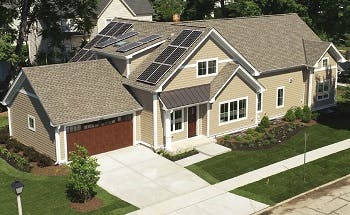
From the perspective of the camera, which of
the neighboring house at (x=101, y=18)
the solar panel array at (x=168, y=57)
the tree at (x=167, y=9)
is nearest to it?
the solar panel array at (x=168, y=57)

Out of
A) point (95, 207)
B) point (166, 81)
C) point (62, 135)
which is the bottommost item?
point (95, 207)

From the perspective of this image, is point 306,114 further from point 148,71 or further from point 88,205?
point 88,205

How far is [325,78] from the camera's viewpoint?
134 ft

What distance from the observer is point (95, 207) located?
24.1 metres

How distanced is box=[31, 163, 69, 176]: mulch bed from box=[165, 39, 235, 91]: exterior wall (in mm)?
7977

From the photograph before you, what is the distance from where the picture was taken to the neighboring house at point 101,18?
57.1 meters

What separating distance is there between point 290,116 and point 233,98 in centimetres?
621

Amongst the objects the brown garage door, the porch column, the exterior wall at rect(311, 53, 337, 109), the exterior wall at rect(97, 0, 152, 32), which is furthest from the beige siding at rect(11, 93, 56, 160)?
the exterior wall at rect(97, 0, 152, 32)

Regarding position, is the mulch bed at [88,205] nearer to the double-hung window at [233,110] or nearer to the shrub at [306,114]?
the double-hung window at [233,110]

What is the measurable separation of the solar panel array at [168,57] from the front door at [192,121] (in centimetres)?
347

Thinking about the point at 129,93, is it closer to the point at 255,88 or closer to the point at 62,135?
the point at 62,135

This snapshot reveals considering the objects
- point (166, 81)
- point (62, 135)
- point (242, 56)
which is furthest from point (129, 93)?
point (242, 56)

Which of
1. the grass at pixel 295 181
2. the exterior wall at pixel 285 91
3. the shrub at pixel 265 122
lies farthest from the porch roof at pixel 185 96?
the grass at pixel 295 181

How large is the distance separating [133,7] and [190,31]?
31.5m
